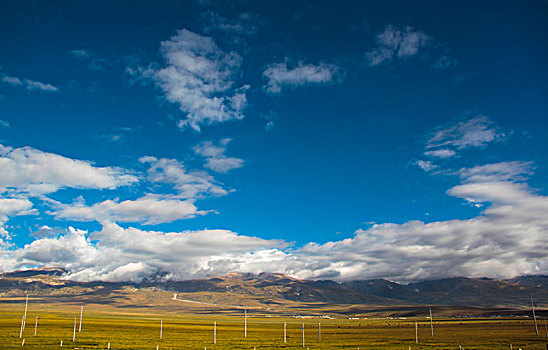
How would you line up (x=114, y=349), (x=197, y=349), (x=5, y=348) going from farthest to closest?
(x=197, y=349)
(x=114, y=349)
(x=5, y=348)

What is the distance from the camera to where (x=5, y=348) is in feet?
183

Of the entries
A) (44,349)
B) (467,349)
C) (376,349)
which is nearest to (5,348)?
(44,349)

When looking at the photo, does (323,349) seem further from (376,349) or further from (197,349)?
(197,349)

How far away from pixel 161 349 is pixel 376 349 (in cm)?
3765

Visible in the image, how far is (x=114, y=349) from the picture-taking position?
62.3m

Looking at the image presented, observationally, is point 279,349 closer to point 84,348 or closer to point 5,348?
point 84,348

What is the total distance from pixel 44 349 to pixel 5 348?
5232 millimetres

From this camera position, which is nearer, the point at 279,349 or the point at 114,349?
the point at 114,349

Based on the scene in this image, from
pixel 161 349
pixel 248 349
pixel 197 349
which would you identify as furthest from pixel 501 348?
pixel 161 349

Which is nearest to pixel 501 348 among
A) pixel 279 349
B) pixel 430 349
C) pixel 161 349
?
pixel 430 349

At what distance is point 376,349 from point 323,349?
9.19 m

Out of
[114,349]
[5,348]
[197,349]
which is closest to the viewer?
[5,348]

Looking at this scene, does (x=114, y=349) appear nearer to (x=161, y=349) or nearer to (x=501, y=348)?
(x=161, y=349)

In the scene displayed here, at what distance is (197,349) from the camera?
218ft
